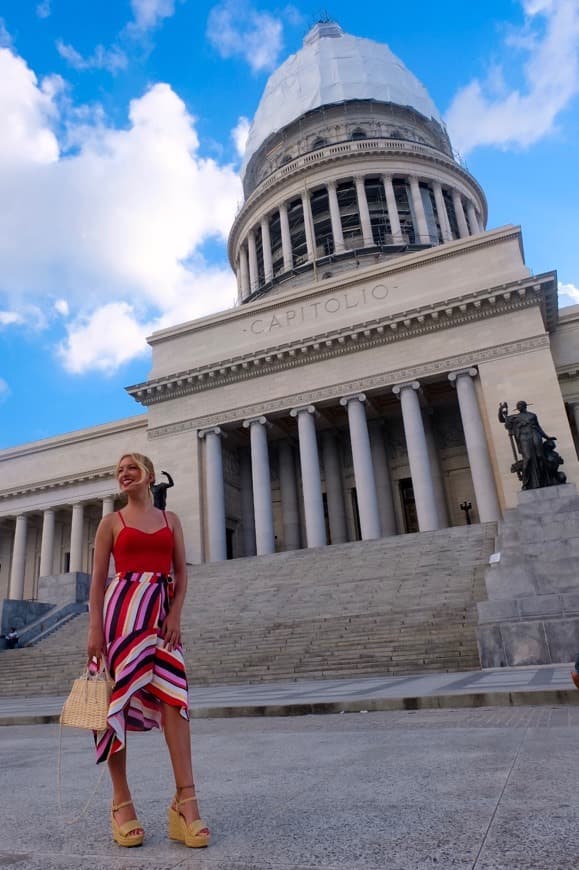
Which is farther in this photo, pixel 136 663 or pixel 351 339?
pixel 351 339

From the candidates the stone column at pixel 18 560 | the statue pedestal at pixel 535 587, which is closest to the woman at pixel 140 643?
the statue pedestal at pixel 535 587

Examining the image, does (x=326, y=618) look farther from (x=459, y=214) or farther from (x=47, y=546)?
(x=459, y=214)

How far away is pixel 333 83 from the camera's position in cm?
5625

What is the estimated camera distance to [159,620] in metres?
3.01

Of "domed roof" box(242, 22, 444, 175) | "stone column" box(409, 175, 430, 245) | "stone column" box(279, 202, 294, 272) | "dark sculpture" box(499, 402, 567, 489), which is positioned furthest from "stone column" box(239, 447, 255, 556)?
"domed roof" box(242, 22, 444, 175)

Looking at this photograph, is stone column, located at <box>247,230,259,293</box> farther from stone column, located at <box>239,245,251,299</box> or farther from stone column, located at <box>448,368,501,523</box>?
stone column, located at <box>448,368,501,523</box>

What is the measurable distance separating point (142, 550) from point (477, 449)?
87.4ft

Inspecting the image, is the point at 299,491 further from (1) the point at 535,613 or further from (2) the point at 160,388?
(1) the point at 535,613

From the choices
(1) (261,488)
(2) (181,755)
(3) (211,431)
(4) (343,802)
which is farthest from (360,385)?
(2) (181,755)

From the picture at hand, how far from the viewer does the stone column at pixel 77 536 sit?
38.5 m

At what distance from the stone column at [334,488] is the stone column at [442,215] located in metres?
21.9

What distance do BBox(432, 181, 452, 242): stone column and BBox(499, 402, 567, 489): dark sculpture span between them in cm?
3328

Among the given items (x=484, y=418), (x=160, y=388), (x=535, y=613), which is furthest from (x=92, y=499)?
(x=535, y=613)

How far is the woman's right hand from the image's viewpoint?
2914 mm
